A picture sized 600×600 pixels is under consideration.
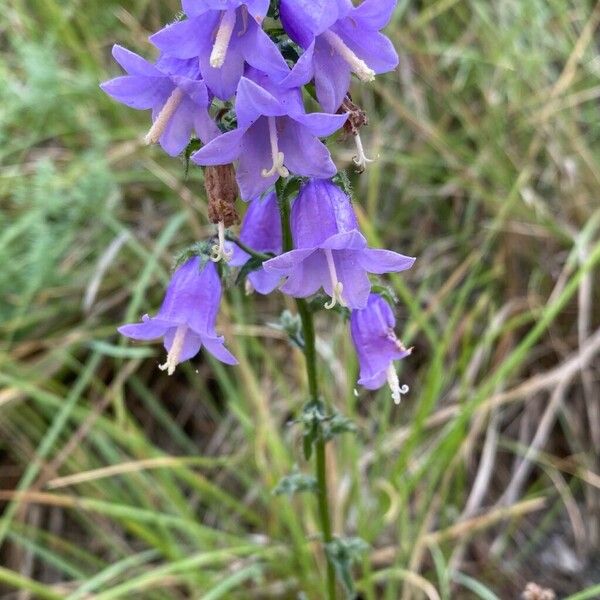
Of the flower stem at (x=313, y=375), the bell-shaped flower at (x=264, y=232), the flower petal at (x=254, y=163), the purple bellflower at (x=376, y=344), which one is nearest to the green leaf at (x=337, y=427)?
the flower stem at (x=313, y=375)

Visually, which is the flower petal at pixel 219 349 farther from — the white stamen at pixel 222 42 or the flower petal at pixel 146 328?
the white stamen at pixel 222 42

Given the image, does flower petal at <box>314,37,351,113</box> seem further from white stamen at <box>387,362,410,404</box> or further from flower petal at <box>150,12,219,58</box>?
white stamen at <box>387,362,410,404</box>

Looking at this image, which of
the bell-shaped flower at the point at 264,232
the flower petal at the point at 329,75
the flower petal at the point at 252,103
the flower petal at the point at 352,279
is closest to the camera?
the flower petal at the point at 252,103

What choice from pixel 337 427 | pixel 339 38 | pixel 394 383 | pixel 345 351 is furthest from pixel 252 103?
pixel 345 351

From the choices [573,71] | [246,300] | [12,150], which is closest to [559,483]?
[246,300]

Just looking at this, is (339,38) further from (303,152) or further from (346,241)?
(346,241)

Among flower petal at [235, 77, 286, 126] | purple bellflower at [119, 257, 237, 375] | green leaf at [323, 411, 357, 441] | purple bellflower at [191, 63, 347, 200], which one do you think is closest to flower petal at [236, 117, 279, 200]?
purple bellflower at [191, 63, 347, 200]
